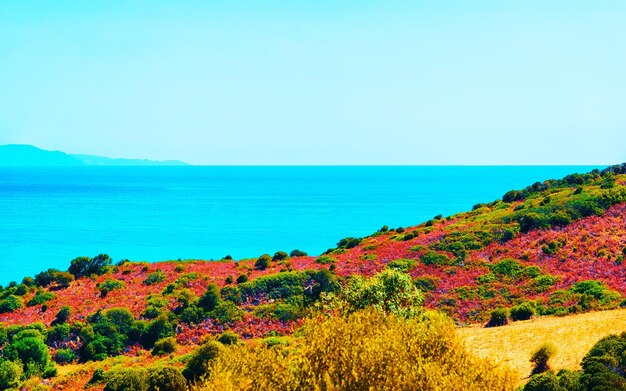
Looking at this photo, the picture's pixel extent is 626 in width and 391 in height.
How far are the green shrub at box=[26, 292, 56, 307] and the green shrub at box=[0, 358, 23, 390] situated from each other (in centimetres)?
1875

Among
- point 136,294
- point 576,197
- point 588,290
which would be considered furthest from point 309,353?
point 576,197

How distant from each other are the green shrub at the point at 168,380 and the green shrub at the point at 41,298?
3266 centimetres

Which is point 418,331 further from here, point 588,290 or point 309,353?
point 588,290

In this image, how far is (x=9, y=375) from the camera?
4984 centimetres

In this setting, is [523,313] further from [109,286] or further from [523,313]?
[109,286]

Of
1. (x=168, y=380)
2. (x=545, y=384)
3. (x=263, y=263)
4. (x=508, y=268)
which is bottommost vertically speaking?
(x=168, y=380)

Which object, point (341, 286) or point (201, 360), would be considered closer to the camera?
point (201, 360)

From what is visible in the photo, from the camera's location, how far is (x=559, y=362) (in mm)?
40031

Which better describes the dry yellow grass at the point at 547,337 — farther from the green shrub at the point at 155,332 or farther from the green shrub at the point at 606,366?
the green shrub at the point at 155,332

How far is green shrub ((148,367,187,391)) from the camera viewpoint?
4209 centimetres

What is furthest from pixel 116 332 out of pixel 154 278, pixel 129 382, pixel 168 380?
pixel 168 380

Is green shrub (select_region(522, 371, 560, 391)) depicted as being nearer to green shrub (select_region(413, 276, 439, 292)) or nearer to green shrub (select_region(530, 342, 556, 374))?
green shrub (select_region(530, 342, 556, 374))

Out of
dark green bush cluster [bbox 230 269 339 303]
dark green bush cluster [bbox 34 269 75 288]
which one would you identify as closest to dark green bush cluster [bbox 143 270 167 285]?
dark green bush cluster [bbox 34 269 75 288]

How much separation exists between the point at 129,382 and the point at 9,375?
13114 mm
